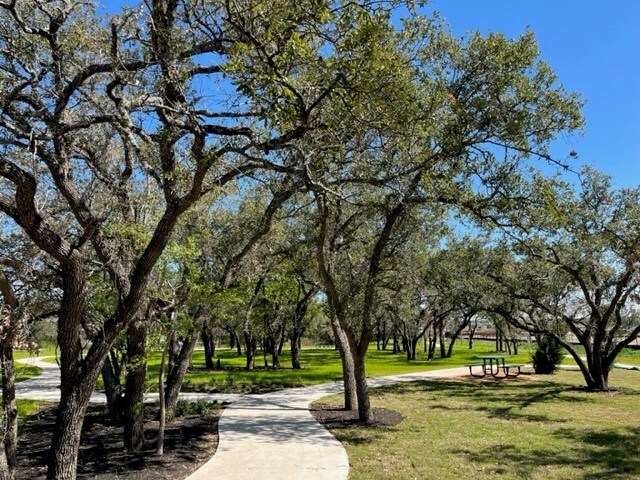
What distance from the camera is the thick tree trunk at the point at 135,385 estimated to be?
7531mm

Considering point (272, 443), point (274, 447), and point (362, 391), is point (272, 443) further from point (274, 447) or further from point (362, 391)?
point (362, 391)

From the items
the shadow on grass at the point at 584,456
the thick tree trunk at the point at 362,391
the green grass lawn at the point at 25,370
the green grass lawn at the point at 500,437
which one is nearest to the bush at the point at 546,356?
the green grass lawn at the point at 500,437

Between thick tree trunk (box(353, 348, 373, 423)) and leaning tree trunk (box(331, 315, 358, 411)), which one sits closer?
thick tree trunk (box(353, 348, 373, 423))

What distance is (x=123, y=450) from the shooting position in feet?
26.9

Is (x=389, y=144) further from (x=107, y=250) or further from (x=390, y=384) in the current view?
(x=390, y=384)

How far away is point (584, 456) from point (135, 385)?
7.61 m

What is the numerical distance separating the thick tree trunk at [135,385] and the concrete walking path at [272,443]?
4.71 ft

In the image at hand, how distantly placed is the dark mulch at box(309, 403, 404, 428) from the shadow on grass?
2630 mm

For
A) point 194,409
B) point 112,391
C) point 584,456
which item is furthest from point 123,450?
point 584,456

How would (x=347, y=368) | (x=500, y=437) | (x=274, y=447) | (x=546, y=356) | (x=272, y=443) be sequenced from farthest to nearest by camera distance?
(x=546, y=356) < (x=347, y=368) < (x=500, y=437) < (x=272, y=443) < (x=274, y=447)

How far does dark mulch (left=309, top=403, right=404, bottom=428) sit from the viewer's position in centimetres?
1043

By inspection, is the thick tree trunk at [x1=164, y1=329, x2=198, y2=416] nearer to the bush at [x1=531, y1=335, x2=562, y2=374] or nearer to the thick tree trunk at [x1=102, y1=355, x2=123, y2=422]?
the thick tree trunk at [x1=102, y1=355, x2=123, y2=422]

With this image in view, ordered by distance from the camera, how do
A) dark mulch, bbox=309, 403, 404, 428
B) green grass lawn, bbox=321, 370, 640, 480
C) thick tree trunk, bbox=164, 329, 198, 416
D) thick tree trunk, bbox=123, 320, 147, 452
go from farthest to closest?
thick tree trunk, bbox=164, 329, 198, 416 < dark mulch, bbox=309, 403, 404, 428 < thick tree trunk, bbox=123, 320, 147, 452 < green grass lawn, bbox=321, 370, 640, 480

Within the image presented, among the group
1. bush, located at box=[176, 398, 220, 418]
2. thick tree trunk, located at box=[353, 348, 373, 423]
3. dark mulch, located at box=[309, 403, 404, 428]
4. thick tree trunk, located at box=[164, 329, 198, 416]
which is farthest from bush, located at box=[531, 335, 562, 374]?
thick tree trunk, located at box=[164, 329, 198, 416]
